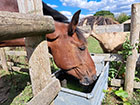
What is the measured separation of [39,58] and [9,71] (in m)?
2.98

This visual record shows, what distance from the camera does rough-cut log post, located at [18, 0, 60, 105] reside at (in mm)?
636

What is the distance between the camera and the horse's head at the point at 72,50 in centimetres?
108

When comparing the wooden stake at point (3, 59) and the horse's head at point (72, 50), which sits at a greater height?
the horse's head at point (72, 50)

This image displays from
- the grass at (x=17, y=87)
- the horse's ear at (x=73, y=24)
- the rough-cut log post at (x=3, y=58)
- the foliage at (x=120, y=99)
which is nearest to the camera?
the horse's ear at (x=73, y=24)

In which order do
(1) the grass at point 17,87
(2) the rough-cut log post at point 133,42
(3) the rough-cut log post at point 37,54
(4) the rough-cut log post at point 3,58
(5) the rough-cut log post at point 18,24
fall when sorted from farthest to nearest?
(4) the rough-cut log post at point 3,58 → (1) the grass at point 17,87 → (2) the rough-cut log post at point 133,42 → (3) the rough-cut log post at point 37,54 → (5) the rough-cut log post at point 18,24

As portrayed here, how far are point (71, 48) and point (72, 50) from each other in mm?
30

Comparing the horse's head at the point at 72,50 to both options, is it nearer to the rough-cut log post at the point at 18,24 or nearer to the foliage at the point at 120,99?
the rough-cut log post at the point at 18,24

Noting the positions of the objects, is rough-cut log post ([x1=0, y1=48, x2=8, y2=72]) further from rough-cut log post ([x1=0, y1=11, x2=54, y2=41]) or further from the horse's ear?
rough-cut log post ([x1=0, y1=11, x2=54, y2=41])

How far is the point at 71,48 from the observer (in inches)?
45.0

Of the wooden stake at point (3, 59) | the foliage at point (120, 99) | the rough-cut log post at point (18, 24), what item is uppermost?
the rough-cut log post at point (18, 24)

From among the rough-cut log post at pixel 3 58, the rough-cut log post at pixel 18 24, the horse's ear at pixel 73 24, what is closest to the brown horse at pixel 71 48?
the horse's ear at pixel 73 24

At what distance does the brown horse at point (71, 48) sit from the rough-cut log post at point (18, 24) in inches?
18.1

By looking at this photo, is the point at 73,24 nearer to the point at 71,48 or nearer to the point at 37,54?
the point at 71,48

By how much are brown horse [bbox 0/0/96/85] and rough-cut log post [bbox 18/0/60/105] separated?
1.17 ft
